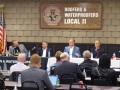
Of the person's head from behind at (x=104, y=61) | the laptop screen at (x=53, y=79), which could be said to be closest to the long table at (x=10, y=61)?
the person's head from behind at (x=104, y=61)

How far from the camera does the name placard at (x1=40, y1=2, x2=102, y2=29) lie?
12.3m

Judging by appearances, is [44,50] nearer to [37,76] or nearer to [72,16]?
[72,16]

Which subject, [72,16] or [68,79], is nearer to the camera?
[68,79]

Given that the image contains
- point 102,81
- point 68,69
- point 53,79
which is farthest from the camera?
point 68,69

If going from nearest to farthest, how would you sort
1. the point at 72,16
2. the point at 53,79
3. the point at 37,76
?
the point at 37,76
the point at 53,79
the point at 72,16

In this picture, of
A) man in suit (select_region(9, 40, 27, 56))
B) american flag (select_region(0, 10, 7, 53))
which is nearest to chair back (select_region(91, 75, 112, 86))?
man in suit (select_region(9, 40, 27, 56))

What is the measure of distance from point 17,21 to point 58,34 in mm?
1837

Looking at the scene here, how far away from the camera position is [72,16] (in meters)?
12.5

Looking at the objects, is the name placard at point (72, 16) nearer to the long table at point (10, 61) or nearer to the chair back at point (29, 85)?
the long table at point (10, 61)

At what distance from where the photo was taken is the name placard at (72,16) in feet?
40.2

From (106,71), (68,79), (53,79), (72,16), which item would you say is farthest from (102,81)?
(72,16)

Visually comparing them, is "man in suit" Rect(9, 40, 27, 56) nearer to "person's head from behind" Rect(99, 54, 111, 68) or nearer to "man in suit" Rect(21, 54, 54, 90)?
"person's head from behind" Rect(99, 54, 111, 68)

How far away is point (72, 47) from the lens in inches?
428

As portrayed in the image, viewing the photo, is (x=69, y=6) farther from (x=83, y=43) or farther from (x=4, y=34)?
(x=4, y=34)
